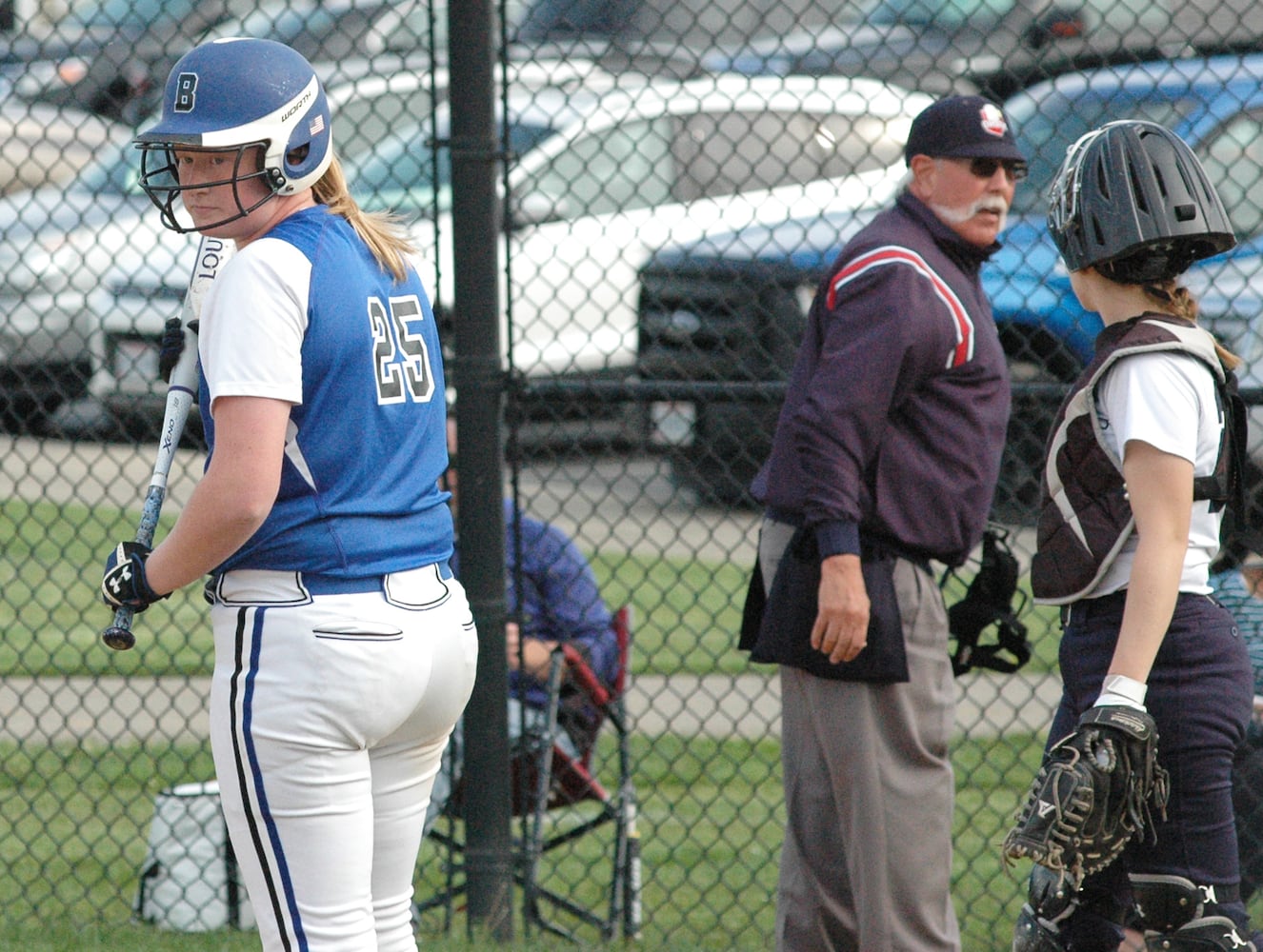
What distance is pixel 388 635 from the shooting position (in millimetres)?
2744

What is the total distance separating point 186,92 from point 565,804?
2696 millimetres

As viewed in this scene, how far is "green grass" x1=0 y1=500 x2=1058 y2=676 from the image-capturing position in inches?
275

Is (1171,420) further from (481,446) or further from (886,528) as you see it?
(481,446)

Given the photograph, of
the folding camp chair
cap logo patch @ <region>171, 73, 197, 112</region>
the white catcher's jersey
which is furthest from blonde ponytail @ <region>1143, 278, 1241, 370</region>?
the folding camp chair

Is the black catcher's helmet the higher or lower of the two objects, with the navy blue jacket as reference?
higher

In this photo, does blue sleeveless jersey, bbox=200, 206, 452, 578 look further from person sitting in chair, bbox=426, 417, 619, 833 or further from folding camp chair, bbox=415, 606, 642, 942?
person sitting in chair, bbox=426, 417, 619, 833

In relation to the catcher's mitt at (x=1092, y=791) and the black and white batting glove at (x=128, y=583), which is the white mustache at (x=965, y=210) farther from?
the black and white batting glove at (x=128, y=583)

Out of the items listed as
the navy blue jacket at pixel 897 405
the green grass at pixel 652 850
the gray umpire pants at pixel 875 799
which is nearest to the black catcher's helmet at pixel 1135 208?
the navy blue jacket at pixel 897 405

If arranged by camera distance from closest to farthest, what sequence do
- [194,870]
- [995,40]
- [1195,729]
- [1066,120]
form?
[1195,729], [194,870], [1066,120], [995,40]

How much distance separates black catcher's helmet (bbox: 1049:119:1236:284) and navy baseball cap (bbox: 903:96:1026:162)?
0.56 m

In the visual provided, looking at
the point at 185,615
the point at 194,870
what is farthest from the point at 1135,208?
the point at 185,615

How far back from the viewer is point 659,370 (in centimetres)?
647

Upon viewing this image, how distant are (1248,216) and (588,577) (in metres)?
3.64

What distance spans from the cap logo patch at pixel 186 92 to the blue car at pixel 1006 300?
8.68 ft
